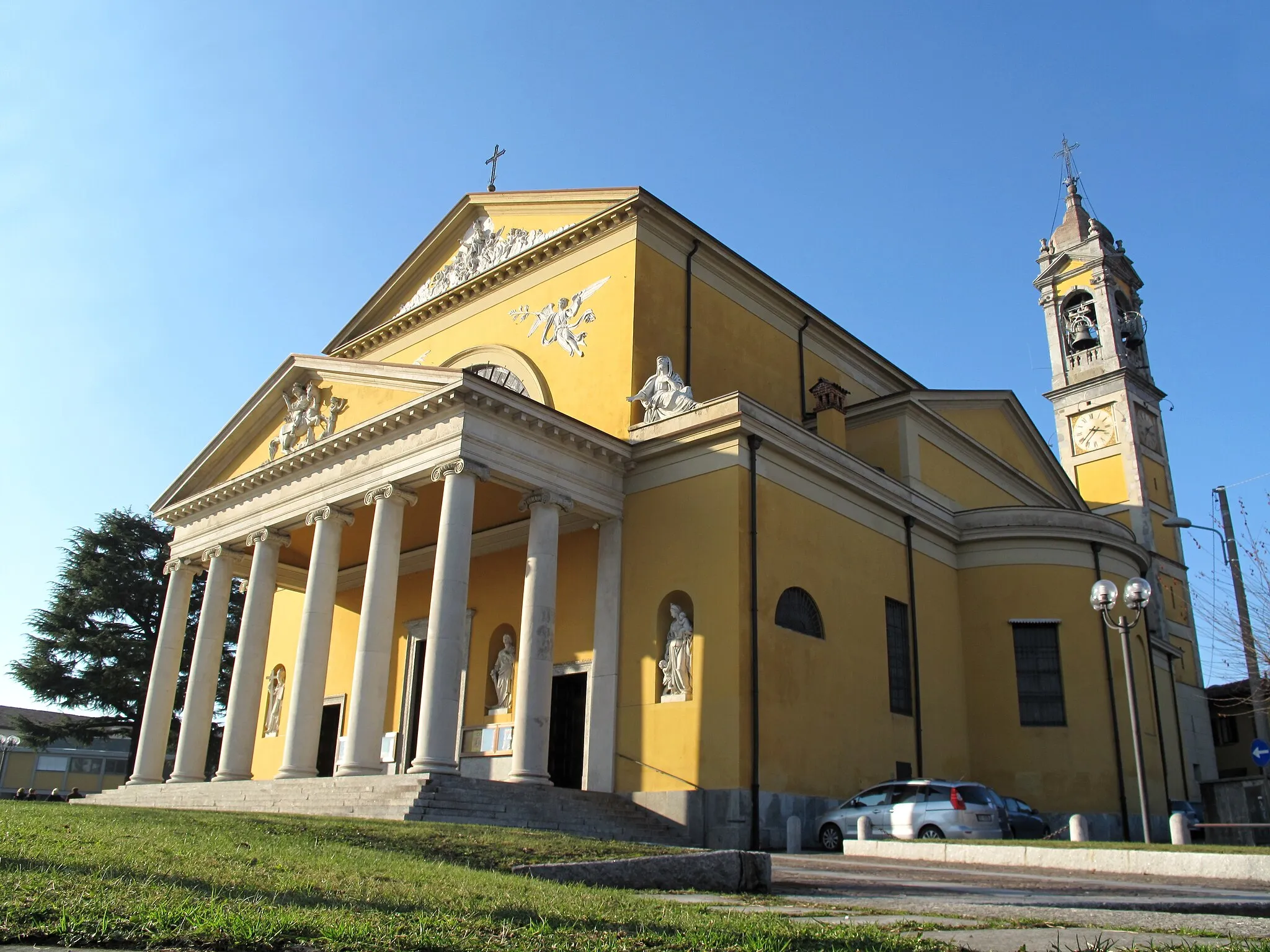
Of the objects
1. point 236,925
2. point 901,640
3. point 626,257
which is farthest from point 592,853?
point 626,257

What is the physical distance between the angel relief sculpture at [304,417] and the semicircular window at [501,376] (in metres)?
3.56

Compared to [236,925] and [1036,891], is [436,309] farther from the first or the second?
[236,925]

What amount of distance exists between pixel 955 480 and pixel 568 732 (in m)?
12.5

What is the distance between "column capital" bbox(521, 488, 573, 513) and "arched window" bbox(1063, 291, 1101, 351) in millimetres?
32512

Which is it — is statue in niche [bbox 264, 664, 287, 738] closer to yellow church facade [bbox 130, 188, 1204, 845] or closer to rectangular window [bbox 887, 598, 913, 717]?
yellow church facade [bbox 130, 188, 1204, 845]

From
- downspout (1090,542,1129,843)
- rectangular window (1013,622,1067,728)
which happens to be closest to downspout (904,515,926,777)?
rectangular window (1013,622,1067,728)

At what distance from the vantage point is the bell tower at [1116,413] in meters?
41.1

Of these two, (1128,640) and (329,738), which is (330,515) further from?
(1128,640)

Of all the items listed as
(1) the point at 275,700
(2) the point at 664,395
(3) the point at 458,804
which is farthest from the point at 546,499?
(1) the point at 275,700

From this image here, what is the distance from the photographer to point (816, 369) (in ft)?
93.1

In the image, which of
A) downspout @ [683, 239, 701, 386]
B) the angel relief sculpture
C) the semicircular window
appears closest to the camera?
the angel relief sculpture

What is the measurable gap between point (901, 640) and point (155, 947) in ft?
66.3

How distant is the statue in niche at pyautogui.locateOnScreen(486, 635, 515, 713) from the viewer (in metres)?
22.2

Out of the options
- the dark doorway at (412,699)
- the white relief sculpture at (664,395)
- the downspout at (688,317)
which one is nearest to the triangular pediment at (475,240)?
the downspout at (688,317)
